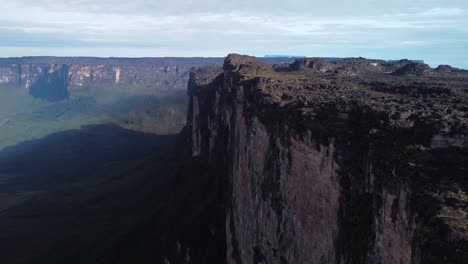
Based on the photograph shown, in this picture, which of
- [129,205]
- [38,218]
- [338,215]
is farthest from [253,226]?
[38,218]

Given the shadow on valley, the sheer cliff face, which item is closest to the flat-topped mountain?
the sheer cliff face

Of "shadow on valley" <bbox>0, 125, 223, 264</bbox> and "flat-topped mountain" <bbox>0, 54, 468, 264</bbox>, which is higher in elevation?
"flat-topped mountain" <bbox>0, 54, 468, 264</bbox>

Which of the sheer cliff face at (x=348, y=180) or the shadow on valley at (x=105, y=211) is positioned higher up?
the sheer cliff face at (x=348, y=180)

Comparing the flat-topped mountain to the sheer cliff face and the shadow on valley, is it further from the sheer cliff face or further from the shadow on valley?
the shadow on valley

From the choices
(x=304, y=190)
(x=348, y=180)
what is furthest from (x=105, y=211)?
(x=348, y=180)

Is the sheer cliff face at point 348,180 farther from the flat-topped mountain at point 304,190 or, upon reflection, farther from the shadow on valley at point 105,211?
the shadow on valley at point 105,211

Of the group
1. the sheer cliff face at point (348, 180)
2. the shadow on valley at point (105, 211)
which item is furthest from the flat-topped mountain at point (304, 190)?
the shadow on valley at point (105, 211)

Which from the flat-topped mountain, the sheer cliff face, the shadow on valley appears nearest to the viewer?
the sheer cliff face
